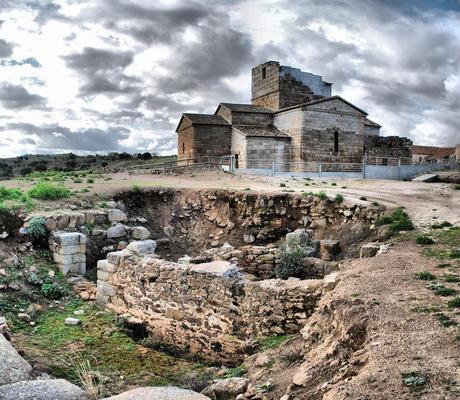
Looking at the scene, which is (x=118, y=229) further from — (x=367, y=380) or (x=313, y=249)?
(x=367, y=380)

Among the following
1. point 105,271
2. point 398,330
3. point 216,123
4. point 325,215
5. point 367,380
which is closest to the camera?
point 367,380

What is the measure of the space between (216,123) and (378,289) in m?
25.1

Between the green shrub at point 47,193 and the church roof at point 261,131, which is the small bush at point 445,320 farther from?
the church roof at point 261,131

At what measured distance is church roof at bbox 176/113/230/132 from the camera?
30.4 metres

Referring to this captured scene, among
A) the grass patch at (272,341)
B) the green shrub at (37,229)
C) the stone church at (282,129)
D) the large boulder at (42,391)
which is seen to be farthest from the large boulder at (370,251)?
the stone church at (282,129)

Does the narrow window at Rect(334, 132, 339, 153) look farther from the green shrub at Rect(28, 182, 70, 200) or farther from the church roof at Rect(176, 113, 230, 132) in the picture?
the green shrub at Rect(28, 182, 70, 200)

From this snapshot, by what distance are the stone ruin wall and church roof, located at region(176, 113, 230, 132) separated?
20605mm

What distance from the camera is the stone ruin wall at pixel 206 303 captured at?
→ 7.79 m

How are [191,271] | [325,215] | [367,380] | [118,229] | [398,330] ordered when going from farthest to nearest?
[325,215] → [118,229] → [191,271] → [398,330] → [367,380]

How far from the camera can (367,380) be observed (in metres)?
4.09

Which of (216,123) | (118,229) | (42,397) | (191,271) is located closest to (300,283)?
(191,271)

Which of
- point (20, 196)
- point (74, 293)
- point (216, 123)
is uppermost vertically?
point (216, 123)

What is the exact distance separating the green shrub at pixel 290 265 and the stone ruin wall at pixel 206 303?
4.72 feet

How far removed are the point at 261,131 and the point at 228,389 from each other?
2531 centimetres
